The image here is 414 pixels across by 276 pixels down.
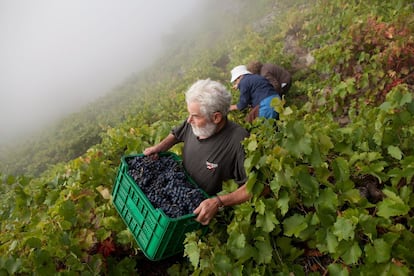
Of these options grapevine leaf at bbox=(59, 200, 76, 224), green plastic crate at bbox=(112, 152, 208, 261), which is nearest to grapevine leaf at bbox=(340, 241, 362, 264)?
green plastic crate at bbox=(112, 152, 208, 261)

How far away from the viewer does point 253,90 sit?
524 centimetres

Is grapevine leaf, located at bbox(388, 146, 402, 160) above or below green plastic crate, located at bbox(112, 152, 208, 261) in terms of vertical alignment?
below

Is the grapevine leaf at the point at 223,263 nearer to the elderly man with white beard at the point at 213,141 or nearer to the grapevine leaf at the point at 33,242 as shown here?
the elderly man with white beard at the point at 213,141

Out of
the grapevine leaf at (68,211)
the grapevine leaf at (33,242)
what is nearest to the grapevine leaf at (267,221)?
the grapevine leaf at (33,242)

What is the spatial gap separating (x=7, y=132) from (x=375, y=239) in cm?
2311

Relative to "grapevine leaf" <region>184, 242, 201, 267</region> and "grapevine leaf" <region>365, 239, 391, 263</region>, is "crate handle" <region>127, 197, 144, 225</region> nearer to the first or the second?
"grapevine leaf" <region>184, 242, 201, 267</region>

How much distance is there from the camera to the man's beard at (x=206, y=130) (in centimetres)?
287

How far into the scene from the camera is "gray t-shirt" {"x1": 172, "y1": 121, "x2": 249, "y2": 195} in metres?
2.74

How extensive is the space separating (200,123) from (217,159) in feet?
1.11

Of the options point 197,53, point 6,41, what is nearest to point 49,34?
point 6,41

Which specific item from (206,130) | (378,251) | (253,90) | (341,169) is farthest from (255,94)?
(378,251)

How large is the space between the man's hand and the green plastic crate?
0.16 ft

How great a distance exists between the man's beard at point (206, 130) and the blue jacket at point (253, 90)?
2.37 metres

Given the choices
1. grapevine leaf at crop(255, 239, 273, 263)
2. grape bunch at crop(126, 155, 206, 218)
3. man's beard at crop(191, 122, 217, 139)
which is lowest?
grapevine leaf at crop(255, 239, 273, 263)
